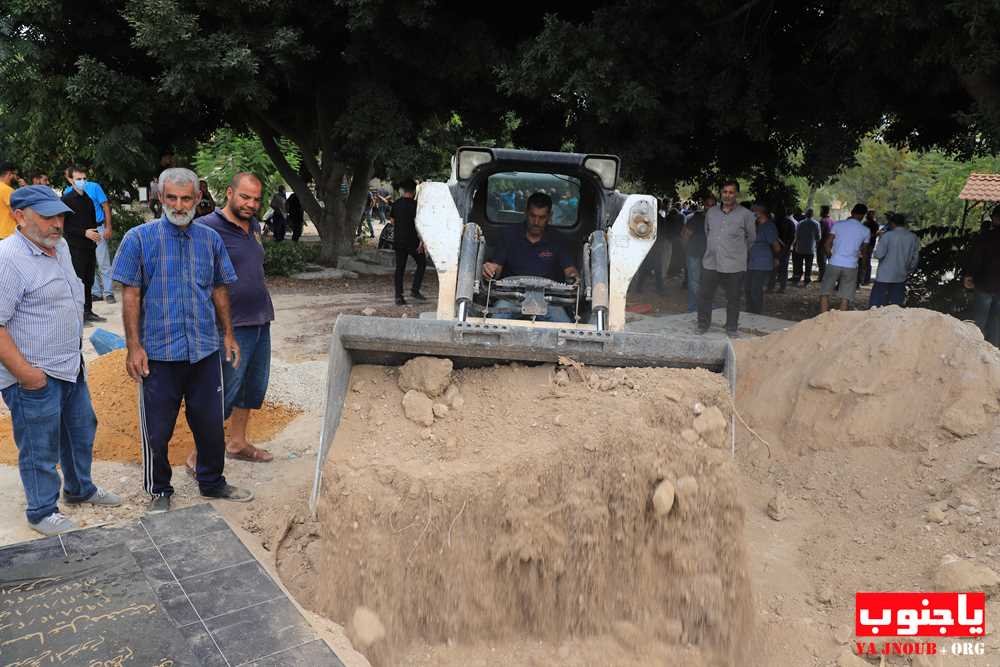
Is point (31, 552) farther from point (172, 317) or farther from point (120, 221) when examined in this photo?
point (120, 221)

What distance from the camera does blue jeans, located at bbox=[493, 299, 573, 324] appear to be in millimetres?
Result: 4977

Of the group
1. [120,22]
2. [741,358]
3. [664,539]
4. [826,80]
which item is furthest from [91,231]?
[826,80]

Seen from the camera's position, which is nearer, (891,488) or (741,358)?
(891,488)

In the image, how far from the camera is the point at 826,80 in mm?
→ 9148

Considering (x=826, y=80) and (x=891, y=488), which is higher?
(x=826, y=80)

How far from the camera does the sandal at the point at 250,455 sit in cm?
491

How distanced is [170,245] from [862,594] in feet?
12.4

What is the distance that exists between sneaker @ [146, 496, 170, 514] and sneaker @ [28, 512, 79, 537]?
1.18ft

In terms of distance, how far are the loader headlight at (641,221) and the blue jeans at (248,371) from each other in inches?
95.9

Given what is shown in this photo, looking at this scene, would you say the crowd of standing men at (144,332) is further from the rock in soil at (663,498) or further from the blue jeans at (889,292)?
the blue jeans at (889,292)

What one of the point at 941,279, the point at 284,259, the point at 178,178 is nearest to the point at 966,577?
the point at 178,178

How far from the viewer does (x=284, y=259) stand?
45.8 ft

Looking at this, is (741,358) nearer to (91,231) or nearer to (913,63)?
(913,63)

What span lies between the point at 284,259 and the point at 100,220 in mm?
5500
